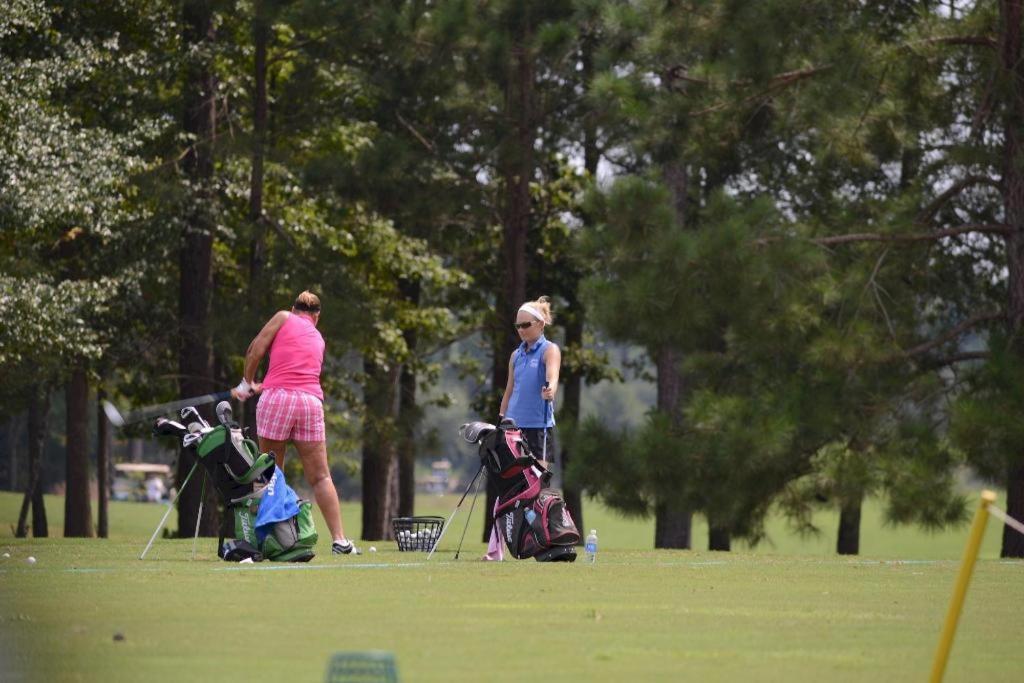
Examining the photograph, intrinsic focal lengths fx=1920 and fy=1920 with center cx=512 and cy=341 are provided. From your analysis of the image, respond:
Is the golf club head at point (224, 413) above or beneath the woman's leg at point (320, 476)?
above

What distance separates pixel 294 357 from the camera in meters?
14.0

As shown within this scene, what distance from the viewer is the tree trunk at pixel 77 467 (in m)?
34.8

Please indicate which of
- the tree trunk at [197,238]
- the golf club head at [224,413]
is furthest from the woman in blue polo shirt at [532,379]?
the tree trunk at [197,238]

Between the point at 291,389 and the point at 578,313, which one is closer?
the point at 291,389

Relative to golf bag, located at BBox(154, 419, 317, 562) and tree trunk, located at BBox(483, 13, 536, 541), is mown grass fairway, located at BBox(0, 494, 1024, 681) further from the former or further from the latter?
tree trunk, located at BBox(483, 13, 536, 541)

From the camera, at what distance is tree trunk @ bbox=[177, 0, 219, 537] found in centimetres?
2923

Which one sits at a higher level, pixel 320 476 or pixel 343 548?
pixel 320 476

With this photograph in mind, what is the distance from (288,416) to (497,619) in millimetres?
4796

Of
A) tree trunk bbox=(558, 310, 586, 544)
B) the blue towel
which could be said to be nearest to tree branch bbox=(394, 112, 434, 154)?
tree trunk bbox=(558, 310, 586, 544)

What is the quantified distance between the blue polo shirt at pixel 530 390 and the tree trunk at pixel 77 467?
2123cm

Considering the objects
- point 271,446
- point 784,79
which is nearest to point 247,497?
point 271,446

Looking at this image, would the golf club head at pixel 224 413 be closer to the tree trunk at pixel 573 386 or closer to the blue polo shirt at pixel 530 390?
the blue polo shirt at pixel 530 390

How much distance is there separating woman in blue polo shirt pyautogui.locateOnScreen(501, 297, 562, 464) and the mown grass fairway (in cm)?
111

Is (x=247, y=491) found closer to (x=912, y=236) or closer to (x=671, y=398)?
(x=912, y=236)
